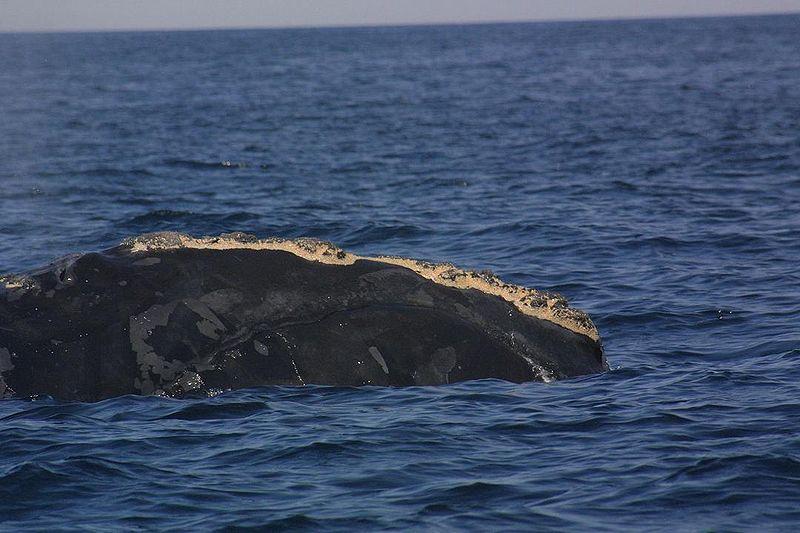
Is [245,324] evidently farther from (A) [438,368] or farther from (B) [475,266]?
(B) [475,266]

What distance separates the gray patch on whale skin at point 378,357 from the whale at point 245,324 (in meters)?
0.01

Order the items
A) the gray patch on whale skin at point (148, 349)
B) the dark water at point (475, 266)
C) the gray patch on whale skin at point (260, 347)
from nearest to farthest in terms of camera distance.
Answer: the dark water at point (475, 266) → the gray patch on whale skin at point (148, 349) → the gray patch on whale skin at point (260, 347)

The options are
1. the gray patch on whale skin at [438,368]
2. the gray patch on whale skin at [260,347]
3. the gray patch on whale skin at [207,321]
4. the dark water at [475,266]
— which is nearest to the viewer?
the dark water at [475,266]

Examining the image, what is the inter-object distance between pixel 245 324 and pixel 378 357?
1394 mm

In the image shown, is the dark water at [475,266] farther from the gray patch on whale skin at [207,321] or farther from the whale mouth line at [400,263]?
the whale mouth line at [400,263]

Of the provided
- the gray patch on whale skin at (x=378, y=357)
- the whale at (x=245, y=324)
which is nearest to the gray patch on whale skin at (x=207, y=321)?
the whale at (x=245, y=324)

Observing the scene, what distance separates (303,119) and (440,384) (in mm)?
39760

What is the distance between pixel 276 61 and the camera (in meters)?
116

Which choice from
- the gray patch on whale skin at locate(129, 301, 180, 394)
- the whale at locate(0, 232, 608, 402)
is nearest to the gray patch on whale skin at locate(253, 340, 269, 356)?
the whale at locate(0, 232, 608, 402)

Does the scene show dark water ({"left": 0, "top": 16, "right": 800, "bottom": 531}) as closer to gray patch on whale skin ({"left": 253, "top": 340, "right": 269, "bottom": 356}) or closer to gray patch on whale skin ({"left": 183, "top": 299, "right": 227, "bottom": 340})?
gray patch on whale skin ({"left": 253, "top": 340, "right": 269, "bottom": 356})

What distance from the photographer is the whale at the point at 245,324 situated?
39.3 ft

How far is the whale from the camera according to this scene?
Result: 12.0m

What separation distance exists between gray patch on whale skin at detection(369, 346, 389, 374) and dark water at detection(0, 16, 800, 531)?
0.84 ft

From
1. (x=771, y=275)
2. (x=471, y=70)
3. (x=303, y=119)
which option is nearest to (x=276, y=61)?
(x=471, y=70)
